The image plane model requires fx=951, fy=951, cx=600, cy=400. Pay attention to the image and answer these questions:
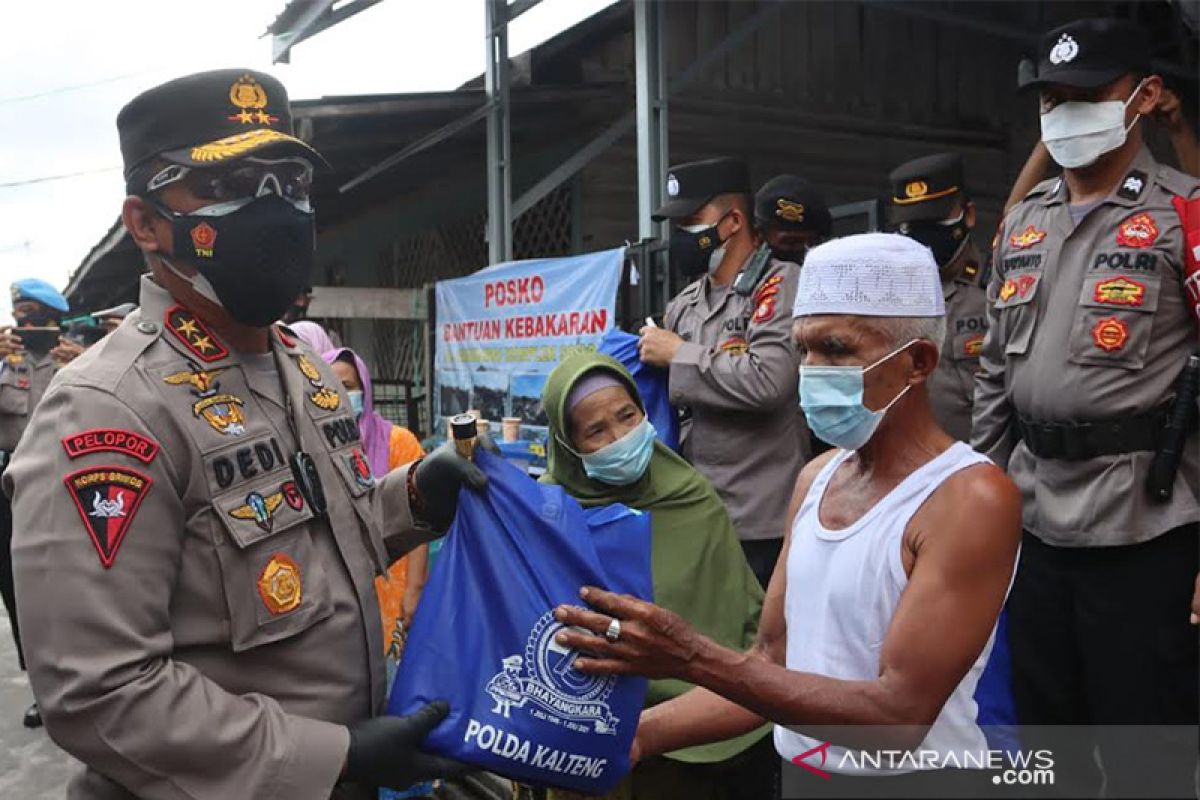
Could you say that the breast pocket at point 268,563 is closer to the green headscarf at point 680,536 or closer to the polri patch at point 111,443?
the polri patch at point 111,443

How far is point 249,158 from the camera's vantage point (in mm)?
1626

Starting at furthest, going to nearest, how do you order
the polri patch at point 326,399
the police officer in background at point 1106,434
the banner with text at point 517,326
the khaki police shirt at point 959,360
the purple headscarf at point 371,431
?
the banner with text at point 517,326 → the purple headscarf at point 371,431 → the khaki police shirt at point 959,360 → the police officer in background at point 1106,434 → the polri patch at point 326,399

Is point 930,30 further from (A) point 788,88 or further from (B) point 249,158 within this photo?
(B) point 249,158

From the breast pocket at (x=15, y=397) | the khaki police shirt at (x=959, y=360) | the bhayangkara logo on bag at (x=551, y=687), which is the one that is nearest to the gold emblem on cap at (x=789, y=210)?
the khaki police shirt at (x=959, y=360)

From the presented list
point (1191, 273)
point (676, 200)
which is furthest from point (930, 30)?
point (1191, 273)

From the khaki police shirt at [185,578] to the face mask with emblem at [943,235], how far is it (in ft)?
8.70

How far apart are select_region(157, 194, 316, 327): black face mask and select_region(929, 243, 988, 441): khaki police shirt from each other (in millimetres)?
2441

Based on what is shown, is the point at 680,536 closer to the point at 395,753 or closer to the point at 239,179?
the point at 395,753

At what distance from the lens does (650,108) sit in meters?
5.12

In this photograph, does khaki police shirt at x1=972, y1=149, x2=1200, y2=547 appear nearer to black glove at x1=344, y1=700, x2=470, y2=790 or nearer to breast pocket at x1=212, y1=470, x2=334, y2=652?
black glove at x1=344, y1=700, x2=470, y2=790

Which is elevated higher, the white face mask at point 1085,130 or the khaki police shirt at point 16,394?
the white face mask at point 1085,130

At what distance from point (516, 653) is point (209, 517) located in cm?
56

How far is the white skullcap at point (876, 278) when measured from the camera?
1613 mm

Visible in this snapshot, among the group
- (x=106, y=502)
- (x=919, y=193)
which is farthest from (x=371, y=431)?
(x=106, y=502)
